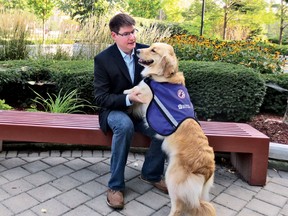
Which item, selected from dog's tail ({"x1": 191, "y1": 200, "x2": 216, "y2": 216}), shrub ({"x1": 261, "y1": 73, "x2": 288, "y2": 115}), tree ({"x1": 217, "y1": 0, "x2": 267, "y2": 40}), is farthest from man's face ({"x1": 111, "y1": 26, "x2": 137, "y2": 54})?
tree ({"x1": 217, "y1": 0, "x2": 267, "y2": 40})

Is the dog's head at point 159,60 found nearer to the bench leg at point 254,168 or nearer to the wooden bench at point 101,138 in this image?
the wooden bench at point 101,138

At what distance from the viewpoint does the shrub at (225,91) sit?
14.1 feet

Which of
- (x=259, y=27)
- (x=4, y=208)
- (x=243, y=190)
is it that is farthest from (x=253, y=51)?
(x=259, y=27)

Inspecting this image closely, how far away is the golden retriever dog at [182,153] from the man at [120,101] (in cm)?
26

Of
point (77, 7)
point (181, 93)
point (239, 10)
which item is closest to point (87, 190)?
point (181, 93)

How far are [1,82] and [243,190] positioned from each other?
3.76m

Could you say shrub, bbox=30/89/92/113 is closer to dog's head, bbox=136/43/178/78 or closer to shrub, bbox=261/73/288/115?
dog's head, bbox=136/43/178/78

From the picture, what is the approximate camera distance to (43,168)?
3.42m

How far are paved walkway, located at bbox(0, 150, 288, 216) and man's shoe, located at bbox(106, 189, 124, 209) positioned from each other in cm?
5

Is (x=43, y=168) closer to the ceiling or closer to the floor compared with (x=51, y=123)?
closer to the floor

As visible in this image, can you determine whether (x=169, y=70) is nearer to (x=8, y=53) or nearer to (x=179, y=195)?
(x=179, y=195)

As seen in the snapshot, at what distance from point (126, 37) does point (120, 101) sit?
2.03 ft

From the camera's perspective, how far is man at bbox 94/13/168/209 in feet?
9.23

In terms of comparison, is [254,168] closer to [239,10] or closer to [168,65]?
[168,65]
